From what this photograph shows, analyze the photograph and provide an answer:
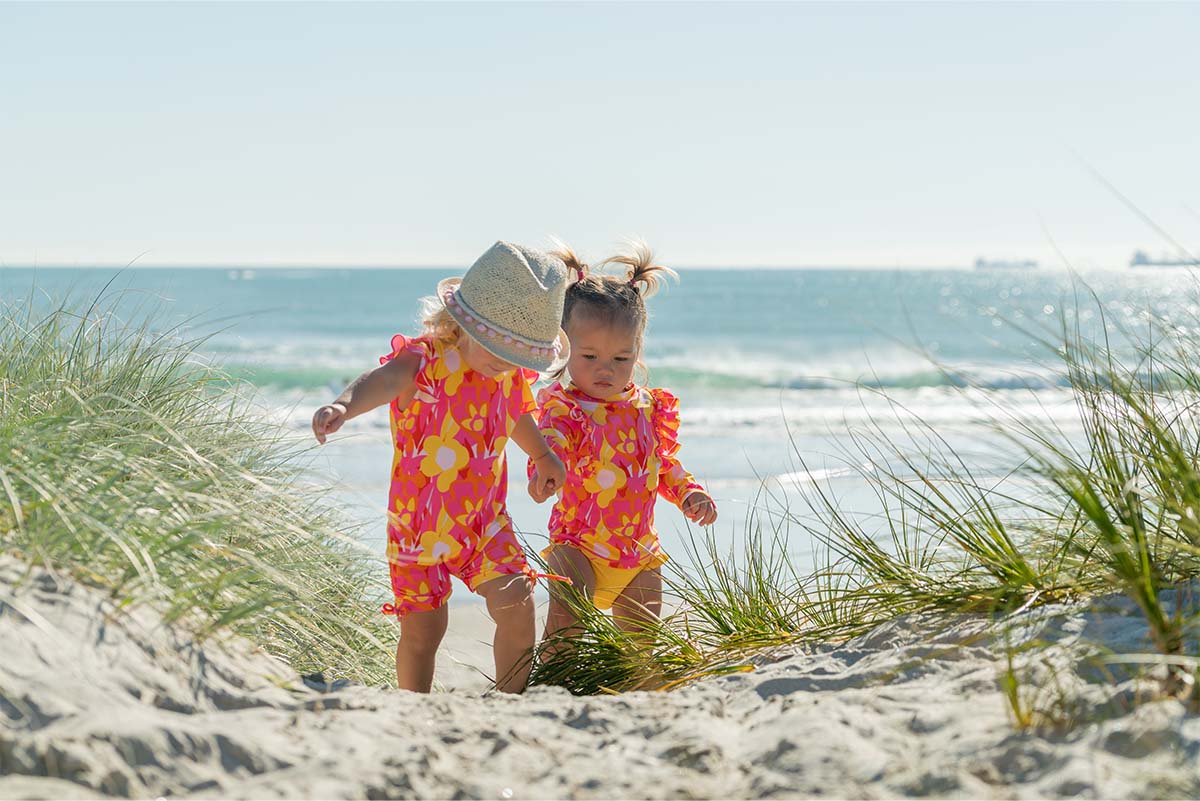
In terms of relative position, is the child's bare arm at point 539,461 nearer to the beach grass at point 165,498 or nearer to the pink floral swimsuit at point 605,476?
the pink floral swimsuit at point 605,476

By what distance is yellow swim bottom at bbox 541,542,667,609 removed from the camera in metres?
3.75

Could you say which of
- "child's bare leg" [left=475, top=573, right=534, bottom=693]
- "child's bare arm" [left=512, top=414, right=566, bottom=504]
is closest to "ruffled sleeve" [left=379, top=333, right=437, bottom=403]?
"child's bare arm" [left=512, top=414, right=566, bottom=504]

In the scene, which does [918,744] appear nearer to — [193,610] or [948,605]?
[948,605]

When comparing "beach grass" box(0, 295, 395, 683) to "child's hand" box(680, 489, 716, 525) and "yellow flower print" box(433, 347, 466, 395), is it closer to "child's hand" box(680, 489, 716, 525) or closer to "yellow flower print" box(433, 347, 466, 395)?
"yellow flower print" box(433, 347, 466, 395)

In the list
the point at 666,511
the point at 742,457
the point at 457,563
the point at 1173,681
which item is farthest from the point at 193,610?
the point at 742,457

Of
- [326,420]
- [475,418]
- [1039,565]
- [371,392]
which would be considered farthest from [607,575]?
[1039,565]

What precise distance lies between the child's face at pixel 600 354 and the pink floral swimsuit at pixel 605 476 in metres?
0.08

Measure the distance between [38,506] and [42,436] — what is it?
0.28m

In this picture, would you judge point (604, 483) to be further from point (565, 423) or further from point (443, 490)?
point (443, 490)

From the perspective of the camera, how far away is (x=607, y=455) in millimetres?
3770

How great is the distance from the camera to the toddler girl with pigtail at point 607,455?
370 centimetres

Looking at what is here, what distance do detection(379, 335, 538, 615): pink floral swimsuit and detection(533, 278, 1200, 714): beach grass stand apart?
0.38 metres

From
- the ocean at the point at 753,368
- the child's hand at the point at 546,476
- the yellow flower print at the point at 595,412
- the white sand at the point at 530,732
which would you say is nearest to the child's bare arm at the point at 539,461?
the child's hand at the point at 546,476

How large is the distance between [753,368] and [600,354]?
21387 mm
